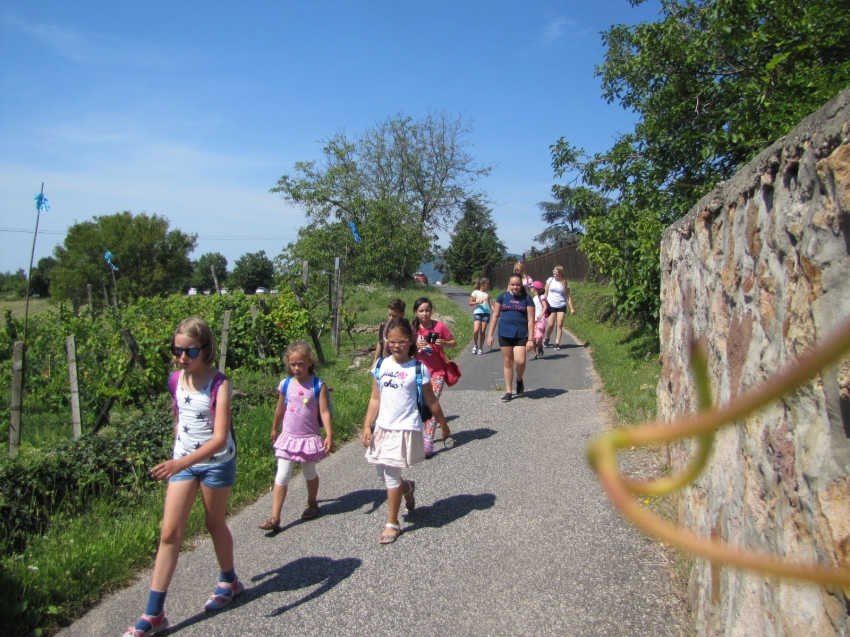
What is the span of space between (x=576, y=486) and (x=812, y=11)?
239 inches

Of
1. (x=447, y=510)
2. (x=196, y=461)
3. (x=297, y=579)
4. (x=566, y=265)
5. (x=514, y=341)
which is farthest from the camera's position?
(x=566, y=265)

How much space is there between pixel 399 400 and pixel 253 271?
A: 60132mm

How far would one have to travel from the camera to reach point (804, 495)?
6.79 ft

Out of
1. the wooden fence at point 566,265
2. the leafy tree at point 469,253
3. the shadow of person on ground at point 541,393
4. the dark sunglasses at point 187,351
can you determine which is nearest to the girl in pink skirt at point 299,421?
the dark sunglasses at point 187,351

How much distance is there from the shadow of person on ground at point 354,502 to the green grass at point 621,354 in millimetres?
2693

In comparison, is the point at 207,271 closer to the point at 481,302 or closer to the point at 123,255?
the point at 123,255

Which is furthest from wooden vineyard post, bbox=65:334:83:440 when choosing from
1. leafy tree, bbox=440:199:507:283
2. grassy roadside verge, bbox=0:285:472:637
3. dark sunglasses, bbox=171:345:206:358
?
leafy tree, bbox=440:199:507:283

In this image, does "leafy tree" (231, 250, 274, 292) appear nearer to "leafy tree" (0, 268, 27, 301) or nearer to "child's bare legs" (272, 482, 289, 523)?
"leafy tree" (0, 268, 27, 301)

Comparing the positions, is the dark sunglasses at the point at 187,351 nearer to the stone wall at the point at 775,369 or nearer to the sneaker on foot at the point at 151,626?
the sneaker on foot at the point at 151,626

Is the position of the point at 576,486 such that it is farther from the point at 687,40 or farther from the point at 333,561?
the point at 687,40

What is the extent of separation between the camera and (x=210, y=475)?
12.6 ft

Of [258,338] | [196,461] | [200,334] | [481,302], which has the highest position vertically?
[481,302]

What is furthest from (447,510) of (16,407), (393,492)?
(16,407)

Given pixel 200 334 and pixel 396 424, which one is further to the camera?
pixel 396 424
